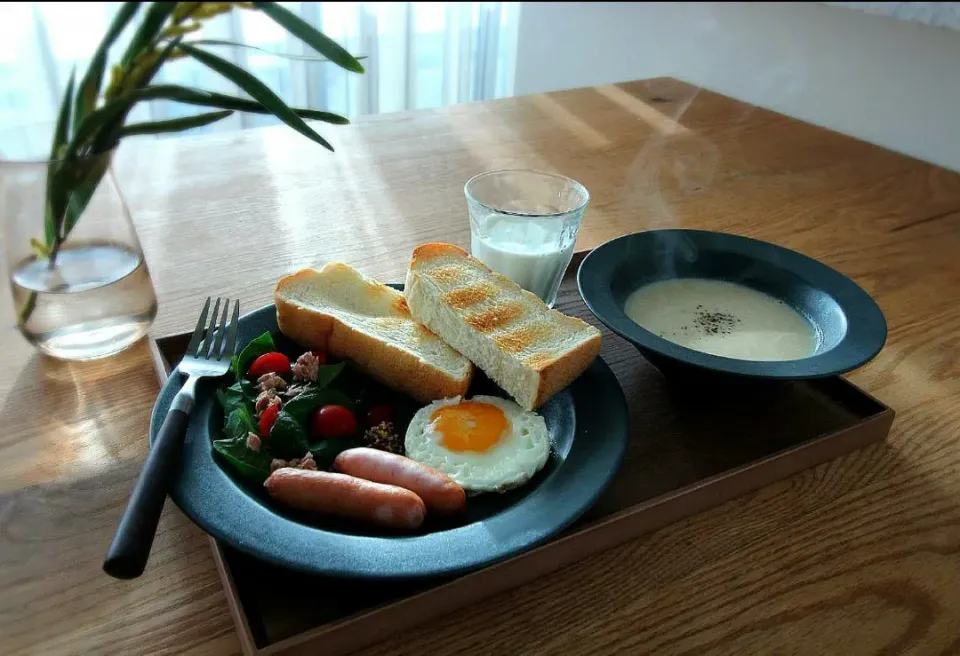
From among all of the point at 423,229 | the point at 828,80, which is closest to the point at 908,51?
the point at 828,80

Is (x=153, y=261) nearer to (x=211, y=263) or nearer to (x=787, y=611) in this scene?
(x=211, y=263)

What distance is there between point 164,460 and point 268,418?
14 centimetres

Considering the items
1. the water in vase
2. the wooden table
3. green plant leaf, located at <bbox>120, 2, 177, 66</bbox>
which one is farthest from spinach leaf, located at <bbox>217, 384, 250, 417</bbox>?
green plant leaf, located at <bbox>120, 2, 177, 66</bbox>

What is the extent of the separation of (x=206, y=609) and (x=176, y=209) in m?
0.99

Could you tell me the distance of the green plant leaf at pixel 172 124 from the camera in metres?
0.81

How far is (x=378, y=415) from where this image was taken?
0.93 meters

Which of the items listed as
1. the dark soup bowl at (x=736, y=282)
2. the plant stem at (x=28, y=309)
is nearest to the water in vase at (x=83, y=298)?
the plant stem at (x=28, y=309)

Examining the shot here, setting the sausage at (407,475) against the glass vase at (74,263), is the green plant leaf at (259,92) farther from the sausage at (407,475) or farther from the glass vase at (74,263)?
the sausage at (407,475)

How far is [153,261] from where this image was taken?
4.37 feet

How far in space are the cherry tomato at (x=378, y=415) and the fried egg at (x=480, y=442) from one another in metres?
0.04

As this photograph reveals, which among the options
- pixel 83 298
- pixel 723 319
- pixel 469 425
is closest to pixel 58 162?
pixel 83 298

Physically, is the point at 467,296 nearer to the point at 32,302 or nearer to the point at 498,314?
the point at 498,314

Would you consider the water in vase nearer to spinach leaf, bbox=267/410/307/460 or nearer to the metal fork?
the metal fork

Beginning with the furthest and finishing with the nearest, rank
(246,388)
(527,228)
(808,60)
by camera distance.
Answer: (808,60) → (527,228) → (246,388)
